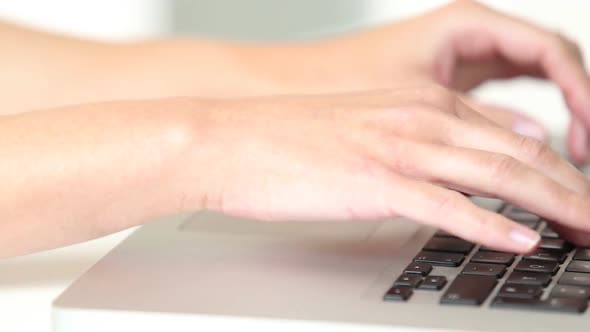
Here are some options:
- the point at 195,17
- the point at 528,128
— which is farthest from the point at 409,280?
the point at 195,17

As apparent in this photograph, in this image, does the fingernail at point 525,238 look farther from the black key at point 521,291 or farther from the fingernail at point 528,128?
the fingernail at point 528,128

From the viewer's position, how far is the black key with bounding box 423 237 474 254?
662mm

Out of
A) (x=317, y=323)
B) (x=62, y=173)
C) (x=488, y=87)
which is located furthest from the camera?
(x=488, y=87)

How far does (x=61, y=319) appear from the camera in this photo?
0.58 meters

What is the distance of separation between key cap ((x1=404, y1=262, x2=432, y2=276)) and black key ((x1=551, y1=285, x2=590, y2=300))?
8 cm

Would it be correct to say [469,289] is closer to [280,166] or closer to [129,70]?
[280,166]

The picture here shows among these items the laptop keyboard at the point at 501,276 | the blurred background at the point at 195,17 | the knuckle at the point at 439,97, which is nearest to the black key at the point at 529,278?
the laptop keyboard at the point at 501,276

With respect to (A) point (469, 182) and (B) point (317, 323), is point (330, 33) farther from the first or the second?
(B) point (317, 323)

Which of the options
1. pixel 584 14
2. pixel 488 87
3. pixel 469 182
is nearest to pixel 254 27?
pixel 488 87

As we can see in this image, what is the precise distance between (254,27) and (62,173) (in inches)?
49.0

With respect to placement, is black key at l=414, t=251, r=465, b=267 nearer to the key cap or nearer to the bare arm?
the key cap

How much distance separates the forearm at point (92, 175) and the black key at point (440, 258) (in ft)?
0.49

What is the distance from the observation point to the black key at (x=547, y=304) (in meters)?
0.54

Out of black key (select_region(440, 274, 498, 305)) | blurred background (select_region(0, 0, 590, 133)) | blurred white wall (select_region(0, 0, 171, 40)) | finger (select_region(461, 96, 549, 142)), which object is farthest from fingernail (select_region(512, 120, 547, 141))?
blurred white wall (select_region(0, 0, 171, 40))
